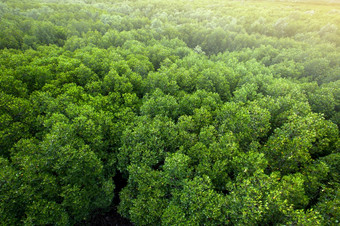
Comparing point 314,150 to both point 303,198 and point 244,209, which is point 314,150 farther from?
point 244,209

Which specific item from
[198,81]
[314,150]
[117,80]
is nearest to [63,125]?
[117,80]

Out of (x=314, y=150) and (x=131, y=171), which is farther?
(x=314, y=150)

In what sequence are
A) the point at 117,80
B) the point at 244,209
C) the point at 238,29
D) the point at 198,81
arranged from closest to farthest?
1. the point at 244,209
2. the point at 117,80
3. the point at 198,81
4. the point at 238,29

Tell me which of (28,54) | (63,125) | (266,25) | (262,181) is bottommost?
(262,181)

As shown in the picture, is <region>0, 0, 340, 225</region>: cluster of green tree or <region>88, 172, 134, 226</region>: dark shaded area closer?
<region>0, 0, 340, 225</region>: cluster of green tree

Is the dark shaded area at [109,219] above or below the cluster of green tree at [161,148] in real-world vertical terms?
below

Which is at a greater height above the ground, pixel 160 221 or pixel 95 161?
pixel 95 161

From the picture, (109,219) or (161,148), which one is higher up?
(161,148)

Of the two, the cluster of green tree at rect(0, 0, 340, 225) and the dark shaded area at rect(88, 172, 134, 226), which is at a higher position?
the cluster of green tree at rect(0, 0, 340, 225)

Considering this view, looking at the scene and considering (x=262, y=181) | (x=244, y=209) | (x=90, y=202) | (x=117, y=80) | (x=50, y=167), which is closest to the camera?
(x=244, y=209)

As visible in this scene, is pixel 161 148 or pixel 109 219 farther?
pixel 109 219

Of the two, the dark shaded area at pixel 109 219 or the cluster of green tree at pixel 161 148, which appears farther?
the dark shaded area at pixel 109 219
